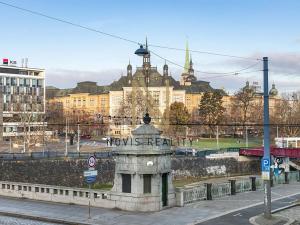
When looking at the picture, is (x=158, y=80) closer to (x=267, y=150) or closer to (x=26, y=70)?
(x=26, y=70)

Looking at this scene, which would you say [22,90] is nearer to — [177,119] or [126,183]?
[177,119]

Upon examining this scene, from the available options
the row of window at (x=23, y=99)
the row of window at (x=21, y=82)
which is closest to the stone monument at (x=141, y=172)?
the row of window at (x=21, y=82)

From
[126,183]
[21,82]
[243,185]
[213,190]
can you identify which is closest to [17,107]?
[21,82]

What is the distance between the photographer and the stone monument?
77.9 ft

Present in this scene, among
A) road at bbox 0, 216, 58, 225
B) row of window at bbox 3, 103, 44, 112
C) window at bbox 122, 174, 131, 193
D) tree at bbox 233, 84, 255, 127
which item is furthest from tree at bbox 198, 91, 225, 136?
road at bbox 0, 216, 58, 225

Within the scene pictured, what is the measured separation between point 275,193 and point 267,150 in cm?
900

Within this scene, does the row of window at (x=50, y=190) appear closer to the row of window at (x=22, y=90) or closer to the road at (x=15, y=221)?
the road at (x=15, y=221)

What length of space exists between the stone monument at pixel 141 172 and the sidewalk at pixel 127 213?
644 mm

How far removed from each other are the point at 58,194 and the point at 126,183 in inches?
183

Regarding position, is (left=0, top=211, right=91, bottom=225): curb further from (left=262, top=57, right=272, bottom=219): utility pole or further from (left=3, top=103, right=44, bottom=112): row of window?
(left=3, top=103, right=44, bottom=112): row of window

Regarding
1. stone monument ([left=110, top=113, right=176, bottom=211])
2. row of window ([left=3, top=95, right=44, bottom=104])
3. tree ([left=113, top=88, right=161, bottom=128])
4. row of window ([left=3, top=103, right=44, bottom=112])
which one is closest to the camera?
stone monument ([left=110, top=113, right=176, bottom=211])

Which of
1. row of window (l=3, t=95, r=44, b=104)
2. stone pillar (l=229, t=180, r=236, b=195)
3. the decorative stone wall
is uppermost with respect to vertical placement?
row of window (l=3, t=95, r=44, b=104)

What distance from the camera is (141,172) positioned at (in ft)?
77.8

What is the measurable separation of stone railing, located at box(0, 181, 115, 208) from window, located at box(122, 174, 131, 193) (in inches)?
37.7
